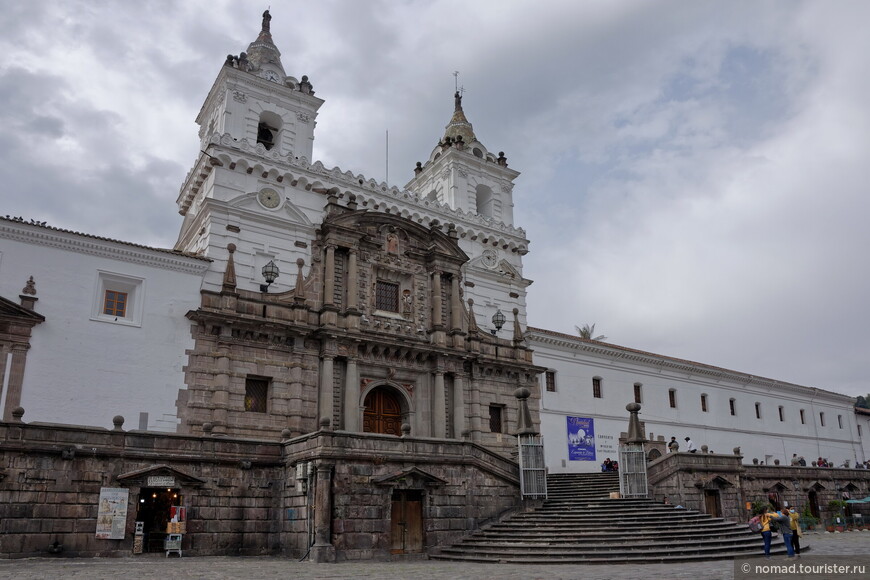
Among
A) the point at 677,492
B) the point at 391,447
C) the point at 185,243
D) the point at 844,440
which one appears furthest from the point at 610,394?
the point at 844,440

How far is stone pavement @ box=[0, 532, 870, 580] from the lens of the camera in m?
15.4

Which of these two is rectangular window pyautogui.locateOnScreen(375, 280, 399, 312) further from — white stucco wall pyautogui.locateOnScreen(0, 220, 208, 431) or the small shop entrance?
the small shop entrance

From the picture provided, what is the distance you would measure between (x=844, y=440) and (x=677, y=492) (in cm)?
3655

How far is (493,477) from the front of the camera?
2473 cm

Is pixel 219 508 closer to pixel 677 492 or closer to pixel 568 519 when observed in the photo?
pixel 568 519

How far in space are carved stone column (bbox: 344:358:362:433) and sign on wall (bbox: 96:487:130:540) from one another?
30.1 ft

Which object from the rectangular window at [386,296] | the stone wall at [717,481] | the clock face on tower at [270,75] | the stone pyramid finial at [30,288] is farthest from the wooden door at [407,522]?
the clock face on tower at [270,75]

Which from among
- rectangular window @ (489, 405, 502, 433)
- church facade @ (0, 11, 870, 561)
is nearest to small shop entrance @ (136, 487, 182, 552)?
church facade @ (0, 11, 870, 561)

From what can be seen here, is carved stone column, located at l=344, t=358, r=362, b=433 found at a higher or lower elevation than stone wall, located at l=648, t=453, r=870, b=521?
higher

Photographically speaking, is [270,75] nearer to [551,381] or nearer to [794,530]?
[551,381]

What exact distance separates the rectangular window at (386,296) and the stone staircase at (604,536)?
411 inches

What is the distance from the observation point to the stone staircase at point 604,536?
2020cm

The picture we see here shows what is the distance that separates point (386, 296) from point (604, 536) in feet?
46.0

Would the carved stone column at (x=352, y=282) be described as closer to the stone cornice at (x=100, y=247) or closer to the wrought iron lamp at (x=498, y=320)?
the stone cornice at (x=100, y=247)
